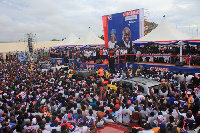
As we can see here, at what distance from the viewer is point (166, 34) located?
15.5m

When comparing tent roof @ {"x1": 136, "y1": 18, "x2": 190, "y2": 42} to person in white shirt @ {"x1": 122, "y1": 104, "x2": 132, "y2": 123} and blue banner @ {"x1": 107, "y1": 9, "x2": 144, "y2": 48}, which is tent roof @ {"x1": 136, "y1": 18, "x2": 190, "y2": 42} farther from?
person in white shirt @ {"x1": 122, "y1": 104, "x2": 132, "y2": 123}

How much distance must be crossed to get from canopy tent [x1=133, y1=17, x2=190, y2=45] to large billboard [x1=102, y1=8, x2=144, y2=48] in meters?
3.69

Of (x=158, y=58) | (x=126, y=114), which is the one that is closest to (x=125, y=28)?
(x=158, y=58)

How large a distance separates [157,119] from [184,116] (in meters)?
0.78

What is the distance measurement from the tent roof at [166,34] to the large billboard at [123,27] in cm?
365

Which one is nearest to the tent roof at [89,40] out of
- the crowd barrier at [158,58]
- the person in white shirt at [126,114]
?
the crowd barrier at [158,58]

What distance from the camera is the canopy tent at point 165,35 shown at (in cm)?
1472

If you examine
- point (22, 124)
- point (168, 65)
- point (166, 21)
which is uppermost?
point (166, 21)

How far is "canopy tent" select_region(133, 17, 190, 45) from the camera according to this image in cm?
1472

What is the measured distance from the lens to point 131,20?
20.8 m

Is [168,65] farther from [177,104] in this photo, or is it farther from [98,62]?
[177,104]

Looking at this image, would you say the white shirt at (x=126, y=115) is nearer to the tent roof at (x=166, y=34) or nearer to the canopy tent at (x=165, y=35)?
the canopy tent at (x=165, y=35)

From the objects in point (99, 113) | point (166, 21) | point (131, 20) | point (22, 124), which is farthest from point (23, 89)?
point (131, 20)

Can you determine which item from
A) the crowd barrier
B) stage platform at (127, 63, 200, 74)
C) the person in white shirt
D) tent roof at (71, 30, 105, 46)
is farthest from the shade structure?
the person in white shirt
